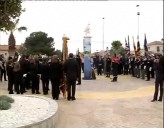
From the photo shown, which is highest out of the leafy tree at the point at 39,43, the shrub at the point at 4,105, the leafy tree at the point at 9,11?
the leafy tree at the point at 39,43

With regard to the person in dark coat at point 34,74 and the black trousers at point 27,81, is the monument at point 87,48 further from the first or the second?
the person in dark coat at point 34,74

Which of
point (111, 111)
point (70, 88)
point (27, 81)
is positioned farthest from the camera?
point (27, 81)

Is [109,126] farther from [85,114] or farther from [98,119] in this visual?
[85,114]

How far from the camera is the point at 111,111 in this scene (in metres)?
11.9

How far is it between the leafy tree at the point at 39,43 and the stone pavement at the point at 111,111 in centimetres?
7074

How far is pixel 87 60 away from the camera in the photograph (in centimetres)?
2402

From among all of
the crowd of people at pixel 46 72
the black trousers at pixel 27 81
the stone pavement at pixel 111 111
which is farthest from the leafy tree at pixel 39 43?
the stone pavement at pixel 111 111

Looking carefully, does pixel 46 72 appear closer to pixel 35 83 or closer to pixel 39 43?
pixel 35 83

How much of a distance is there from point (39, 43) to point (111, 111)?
251ft

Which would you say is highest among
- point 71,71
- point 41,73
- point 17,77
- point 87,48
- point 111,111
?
point 87,48

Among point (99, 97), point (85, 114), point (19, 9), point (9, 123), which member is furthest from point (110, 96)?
point (9, 123)

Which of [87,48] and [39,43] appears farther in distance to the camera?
[39,43]

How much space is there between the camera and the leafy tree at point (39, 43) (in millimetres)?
86750

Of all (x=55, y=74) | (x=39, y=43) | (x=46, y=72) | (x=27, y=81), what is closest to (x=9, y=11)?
(x=55, y=74)
